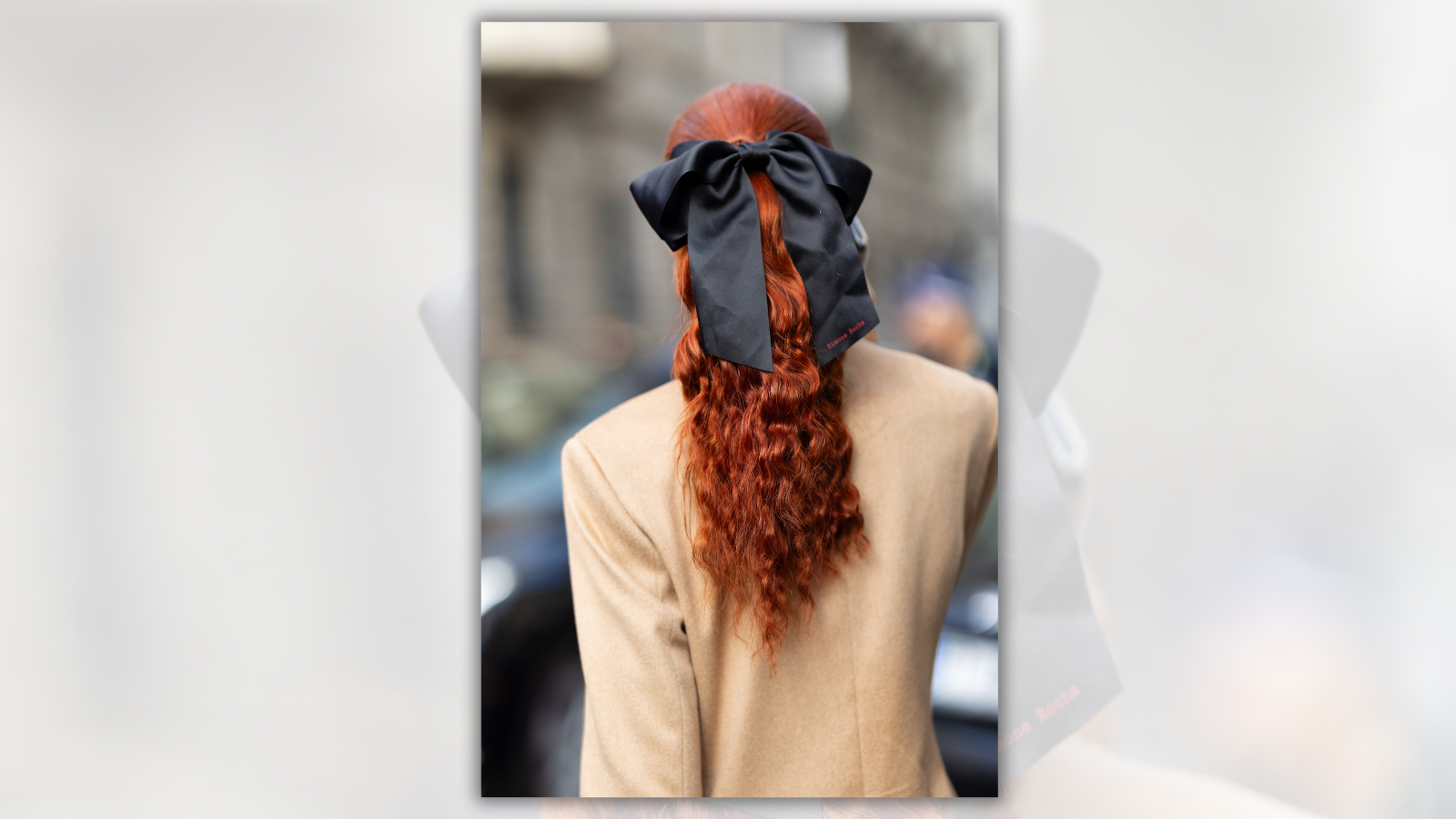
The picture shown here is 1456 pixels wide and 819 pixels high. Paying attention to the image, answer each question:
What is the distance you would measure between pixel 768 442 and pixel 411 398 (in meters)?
0.69

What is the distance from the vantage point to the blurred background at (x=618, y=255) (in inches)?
62.4

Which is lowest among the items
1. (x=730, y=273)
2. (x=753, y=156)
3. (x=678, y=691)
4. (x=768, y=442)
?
(x=678, y=691)

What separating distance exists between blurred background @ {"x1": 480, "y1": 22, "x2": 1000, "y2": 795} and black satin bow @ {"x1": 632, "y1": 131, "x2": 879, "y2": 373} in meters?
0.14

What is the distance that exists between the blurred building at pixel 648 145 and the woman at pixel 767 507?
0.09 metres

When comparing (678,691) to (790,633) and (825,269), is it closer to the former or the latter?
(790,633)

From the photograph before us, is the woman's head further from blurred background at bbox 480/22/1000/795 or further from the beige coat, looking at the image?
the beige coat

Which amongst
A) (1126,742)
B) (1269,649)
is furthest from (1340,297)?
(1126,742)

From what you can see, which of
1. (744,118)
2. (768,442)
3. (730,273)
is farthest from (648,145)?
(768,442)

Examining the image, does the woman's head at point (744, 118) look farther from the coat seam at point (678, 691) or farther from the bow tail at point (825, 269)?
the coat seam at point (678, 691)

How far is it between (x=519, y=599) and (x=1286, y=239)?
1.53 metres

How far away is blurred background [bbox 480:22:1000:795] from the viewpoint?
1586mm

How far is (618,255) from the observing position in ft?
5.20

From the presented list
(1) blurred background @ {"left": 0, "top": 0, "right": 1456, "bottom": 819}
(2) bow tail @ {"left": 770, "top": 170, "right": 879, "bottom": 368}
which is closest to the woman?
(2) bow tail @ {"left": 770, "top": 170, "right": 879, "bottom": 368}

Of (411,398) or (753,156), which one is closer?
(753,156)
